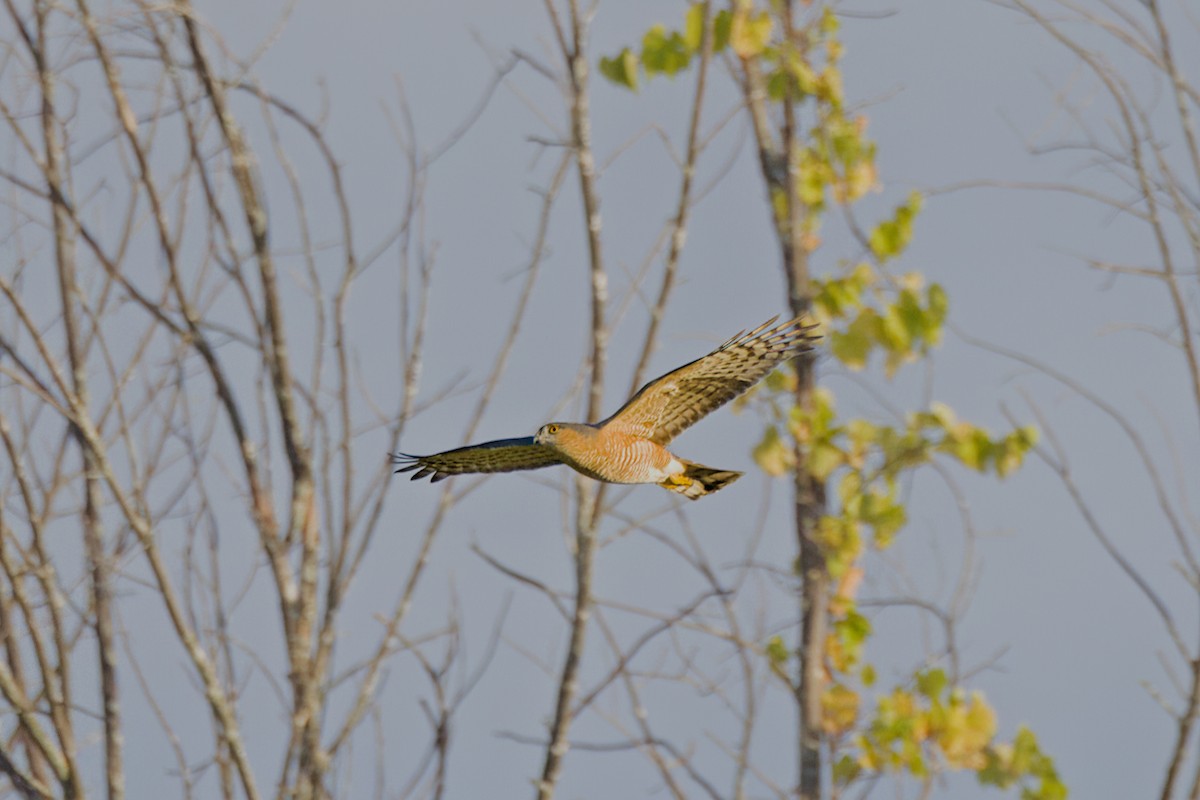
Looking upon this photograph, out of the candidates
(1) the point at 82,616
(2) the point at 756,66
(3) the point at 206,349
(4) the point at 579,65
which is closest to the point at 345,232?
(3) the point at 206,349

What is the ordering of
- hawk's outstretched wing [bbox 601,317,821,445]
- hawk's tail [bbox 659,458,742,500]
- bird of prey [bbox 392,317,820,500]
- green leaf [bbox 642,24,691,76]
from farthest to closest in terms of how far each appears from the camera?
1. green leaf [bbox 642,24,691,76]
2. hawk's tail [bbox 659,458,742,500]
3. hawk's outstretched wing [bbox 601,317,821,445]
4. bird of prey [bbox 392,317,820,500]

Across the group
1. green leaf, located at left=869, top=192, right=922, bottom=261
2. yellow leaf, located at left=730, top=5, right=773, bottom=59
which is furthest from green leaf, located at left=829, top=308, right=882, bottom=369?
yellow leaf, located at left=730, top=5, right=773, bottom=59

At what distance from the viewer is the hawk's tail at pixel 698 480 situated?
17.5ft

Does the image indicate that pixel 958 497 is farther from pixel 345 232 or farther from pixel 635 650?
pixel 345 232

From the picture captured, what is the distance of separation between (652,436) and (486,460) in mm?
586

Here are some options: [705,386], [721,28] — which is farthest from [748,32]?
[705,386]

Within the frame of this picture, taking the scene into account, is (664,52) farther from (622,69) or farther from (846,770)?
(846,770)

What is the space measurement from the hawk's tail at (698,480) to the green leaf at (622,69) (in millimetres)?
2005

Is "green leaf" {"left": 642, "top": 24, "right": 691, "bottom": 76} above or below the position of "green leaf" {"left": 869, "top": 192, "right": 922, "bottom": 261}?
above

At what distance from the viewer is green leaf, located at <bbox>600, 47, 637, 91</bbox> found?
6539 millimetres

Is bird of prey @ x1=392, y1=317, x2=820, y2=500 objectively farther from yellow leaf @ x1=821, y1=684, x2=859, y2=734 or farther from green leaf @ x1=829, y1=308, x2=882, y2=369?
yellow leaf @ x1=821, y1=684, x2=859, y2=734

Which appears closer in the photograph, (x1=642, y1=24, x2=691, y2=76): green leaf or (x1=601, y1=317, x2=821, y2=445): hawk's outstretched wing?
(x1=601, y1=317, x2=821, y2=445): hawk's outstretched wing

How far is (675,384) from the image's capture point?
16.9 feet

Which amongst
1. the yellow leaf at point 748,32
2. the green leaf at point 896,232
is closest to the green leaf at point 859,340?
the green leaf at point 896,232
